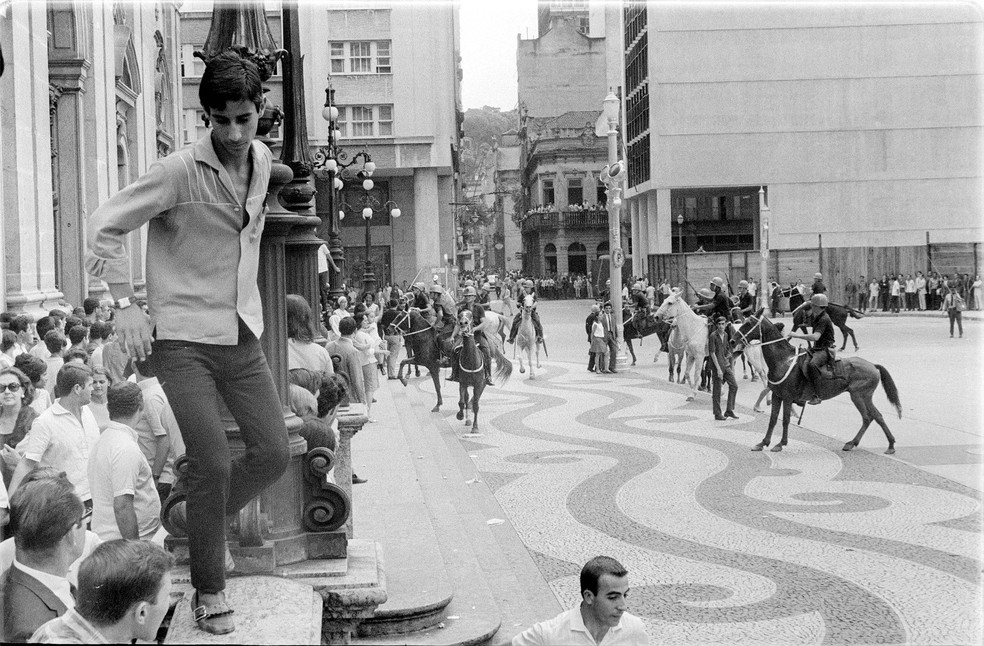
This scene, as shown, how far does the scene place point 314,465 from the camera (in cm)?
572

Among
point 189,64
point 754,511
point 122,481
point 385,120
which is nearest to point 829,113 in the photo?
point 385,120

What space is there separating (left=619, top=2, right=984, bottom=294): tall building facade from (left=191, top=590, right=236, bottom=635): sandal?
53756 millimetres

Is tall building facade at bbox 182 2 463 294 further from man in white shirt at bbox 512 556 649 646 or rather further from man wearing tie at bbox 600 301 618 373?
man in white shirt at bbox 512 556 649 646

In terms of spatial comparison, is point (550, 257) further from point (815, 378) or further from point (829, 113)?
point (815, 378)

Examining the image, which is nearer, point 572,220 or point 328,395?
point 328,395

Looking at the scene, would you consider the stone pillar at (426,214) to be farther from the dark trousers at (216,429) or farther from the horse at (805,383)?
the dark trousers at (216,429)

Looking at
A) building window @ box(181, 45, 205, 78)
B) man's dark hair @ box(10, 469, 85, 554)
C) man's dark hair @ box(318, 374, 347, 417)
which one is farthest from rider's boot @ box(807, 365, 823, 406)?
building window @ box(181, 45, 205, 78)

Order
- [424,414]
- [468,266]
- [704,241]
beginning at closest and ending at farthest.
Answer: [424,414] < [704,241] < [468,266]

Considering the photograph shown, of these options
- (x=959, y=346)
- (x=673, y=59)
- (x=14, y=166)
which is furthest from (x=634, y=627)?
(x=673, y=59)

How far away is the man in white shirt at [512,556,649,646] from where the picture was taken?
15.4 ft

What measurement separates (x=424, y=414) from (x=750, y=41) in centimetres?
4408

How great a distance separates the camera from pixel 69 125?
74.8 ft

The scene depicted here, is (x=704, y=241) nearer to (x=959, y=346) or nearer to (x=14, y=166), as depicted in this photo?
(x=959, y=346)

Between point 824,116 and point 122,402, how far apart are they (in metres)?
57.3
